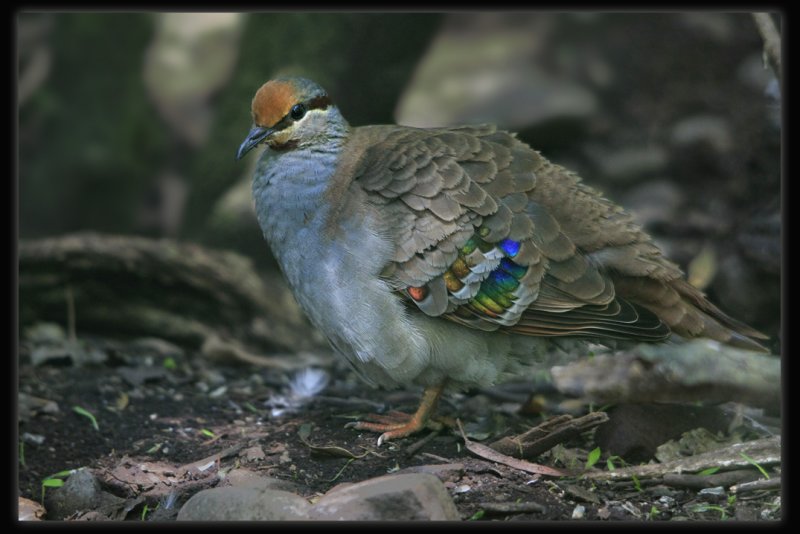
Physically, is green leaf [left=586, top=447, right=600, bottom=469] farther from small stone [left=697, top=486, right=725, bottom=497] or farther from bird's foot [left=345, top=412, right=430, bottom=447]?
bird's foot [left=345, top=412, right=430, bottom=447]

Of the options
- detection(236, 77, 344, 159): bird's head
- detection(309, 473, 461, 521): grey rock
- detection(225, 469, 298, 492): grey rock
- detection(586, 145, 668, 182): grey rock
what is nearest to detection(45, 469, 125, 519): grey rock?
detection(225, 469, 298, 492): grey rock

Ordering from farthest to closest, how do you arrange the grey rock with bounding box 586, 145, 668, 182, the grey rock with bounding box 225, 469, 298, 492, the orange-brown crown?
the grey rock with bounding box 586, 145, 668, 182 → the orange-brown crown → the grey rock with bounding box 225, 469, 298, 492

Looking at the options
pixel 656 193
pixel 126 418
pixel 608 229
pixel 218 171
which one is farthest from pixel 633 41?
pixel 126 418

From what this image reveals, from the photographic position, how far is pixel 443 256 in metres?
5.13

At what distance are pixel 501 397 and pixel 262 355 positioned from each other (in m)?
1.99

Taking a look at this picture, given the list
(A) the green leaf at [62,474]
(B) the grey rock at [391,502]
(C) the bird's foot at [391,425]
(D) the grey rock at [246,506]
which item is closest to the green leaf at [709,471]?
(B) the grey rock at [391,502]

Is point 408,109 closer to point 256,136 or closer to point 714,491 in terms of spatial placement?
point 256,136

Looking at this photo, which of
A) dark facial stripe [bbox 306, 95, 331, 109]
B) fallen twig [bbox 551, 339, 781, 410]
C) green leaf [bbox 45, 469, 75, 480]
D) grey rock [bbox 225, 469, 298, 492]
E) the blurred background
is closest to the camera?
grey rock [bbox 225, 469, 298, 492]

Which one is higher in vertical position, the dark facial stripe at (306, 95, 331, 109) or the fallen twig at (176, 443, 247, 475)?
the dark facial stripe at (306, 95, 331, 109)

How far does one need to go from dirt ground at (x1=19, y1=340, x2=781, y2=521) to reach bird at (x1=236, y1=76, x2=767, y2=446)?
0.36 m

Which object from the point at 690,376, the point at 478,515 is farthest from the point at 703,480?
the point at 478,515

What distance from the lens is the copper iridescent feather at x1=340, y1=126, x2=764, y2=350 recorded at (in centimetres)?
514

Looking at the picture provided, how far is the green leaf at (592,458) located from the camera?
4.96 meters

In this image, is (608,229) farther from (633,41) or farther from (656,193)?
(633,41)
